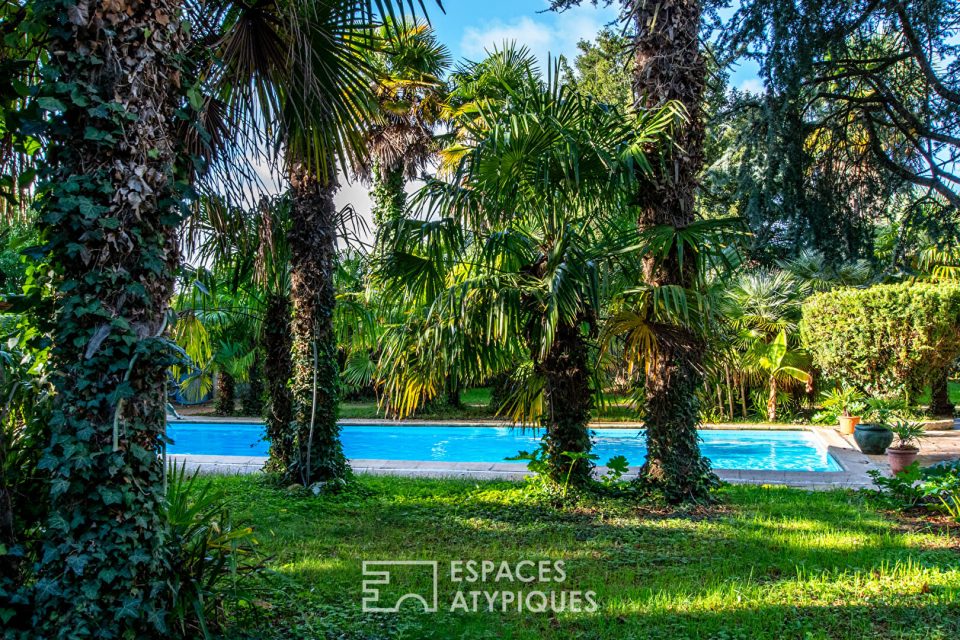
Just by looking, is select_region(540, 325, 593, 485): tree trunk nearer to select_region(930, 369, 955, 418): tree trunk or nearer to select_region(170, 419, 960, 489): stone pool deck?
select_region(170, 419, 960, 489): stone pool deck

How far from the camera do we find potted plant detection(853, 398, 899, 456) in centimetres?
955

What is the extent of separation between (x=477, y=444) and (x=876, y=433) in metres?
7.68

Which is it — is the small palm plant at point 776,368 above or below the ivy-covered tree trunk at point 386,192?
below

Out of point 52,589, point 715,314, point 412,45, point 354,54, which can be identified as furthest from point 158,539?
point 412,45

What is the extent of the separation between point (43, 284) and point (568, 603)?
10.7ft

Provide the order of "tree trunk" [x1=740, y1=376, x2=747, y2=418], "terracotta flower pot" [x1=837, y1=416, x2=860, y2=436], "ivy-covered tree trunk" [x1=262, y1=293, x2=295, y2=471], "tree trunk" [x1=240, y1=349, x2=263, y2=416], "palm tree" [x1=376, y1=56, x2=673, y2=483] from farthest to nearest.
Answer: "tree trunk" [x1=240, y1=349, x2=263, y2=416], "tree trunk" [x1=740, y1=376, x2=747, y2=418], "terracotta flower pot" [x1=837, y1=416, x2=860, y2=436], "ivy-covered tree trunk" [x1=262, y1=293, x2=295, y2=471], "palm tree" [x1=376, y1=56, x2=673, y2=483]

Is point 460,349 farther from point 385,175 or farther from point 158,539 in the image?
point 385,175

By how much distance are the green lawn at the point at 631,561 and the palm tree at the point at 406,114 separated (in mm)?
5138

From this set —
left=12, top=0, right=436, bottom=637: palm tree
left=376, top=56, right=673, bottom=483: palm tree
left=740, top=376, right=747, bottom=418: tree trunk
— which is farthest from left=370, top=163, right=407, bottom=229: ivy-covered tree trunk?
left=12, top=0, right=436, bottom=637: palm tree

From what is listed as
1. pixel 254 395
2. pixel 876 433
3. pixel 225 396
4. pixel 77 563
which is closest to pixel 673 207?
pixel 77 563

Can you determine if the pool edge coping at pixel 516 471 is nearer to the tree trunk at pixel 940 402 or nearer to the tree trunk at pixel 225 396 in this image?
the tree trunk at pixel 940 402

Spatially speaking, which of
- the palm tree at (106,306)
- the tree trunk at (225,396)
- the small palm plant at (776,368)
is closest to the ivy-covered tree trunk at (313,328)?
the palm tree at (106,306)

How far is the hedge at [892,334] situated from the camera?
35.7 ft

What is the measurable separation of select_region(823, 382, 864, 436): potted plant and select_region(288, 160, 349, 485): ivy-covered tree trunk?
8542mm
